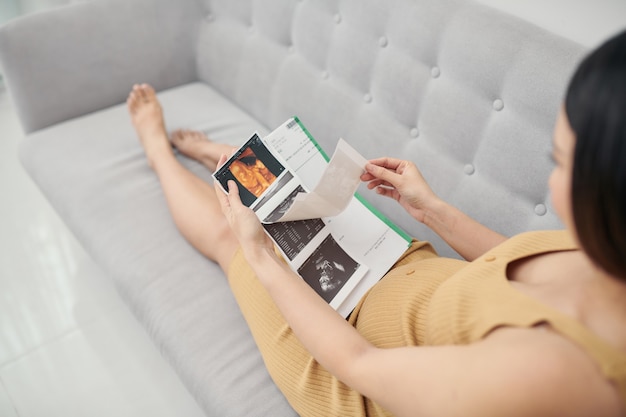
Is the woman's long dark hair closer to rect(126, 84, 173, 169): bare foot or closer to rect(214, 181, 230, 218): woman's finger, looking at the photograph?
rect(214, 181, 230, 218): woman's finger

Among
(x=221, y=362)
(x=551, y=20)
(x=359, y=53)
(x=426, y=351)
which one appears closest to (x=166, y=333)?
(x=221, y=362)

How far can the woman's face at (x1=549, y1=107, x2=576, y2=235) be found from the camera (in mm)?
660

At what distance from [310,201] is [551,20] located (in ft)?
2.34

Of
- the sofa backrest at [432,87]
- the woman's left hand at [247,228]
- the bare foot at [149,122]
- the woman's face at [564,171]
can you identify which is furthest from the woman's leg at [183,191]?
the woman's face at [564,171]

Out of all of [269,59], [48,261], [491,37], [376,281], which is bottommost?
[48,261]

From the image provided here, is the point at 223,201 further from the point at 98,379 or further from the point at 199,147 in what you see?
the point at 98,379

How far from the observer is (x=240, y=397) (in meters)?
1.18

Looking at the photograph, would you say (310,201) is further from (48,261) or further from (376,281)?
(48,261)

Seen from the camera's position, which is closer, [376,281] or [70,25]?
[376,281]

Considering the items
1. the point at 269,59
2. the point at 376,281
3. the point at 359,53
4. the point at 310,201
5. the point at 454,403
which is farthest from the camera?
the point at 269,59

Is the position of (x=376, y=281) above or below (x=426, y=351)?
below

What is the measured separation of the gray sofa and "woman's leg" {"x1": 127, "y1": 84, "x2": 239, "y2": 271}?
6cm

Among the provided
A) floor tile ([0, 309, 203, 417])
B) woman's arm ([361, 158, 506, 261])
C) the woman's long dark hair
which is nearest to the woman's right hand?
woman's arm ([361, 158, 506, 261])

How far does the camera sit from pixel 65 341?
1661mm
